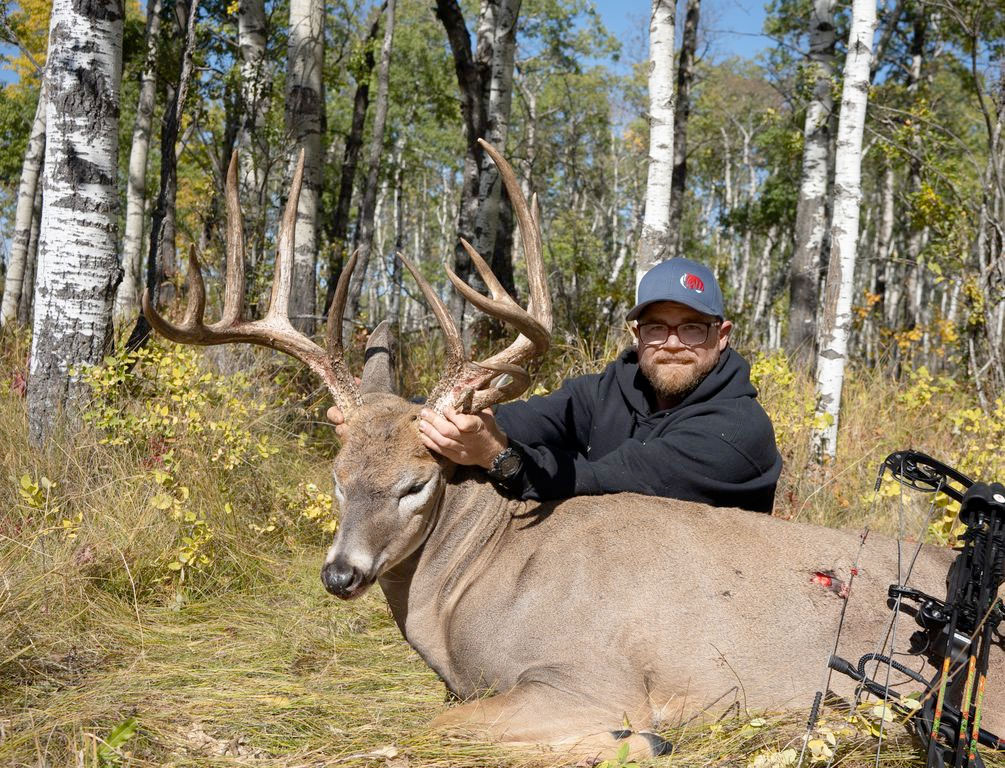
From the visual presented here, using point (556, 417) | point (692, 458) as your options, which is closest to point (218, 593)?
point (556, 417)

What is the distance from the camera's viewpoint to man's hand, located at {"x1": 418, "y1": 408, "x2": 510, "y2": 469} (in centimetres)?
353

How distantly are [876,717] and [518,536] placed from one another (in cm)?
149

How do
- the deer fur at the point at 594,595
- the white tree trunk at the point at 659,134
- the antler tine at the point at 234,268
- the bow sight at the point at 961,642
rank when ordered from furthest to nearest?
1. the white tree trunk at the point at 659,134
2. the antler tine at the point at 234,268
3. the deer fur at the point at 594,595
4. the bow sight at the point at 961,642

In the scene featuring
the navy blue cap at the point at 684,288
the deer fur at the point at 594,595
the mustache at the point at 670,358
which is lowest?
the deer fur at the point at 594,595

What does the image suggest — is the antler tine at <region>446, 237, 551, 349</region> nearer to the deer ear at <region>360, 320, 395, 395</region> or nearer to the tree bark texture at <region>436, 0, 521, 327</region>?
the deer ear at <region>360, 320, 395, 395</region>

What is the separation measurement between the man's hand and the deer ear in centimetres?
60

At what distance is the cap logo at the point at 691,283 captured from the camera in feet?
13.5

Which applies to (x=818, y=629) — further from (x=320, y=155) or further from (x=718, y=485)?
(x=320, y=155)

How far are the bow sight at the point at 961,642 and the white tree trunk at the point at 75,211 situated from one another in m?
4.71

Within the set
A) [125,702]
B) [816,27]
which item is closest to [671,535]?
[125,702]

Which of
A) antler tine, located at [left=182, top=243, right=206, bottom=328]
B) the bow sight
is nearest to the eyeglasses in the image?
the bow sight

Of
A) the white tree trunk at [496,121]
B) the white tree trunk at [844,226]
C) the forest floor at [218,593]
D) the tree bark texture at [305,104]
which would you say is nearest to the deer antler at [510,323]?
the forest floor at [218,593]

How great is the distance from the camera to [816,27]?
43.0 feet

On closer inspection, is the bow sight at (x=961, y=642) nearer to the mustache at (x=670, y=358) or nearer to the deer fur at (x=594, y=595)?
the deer fur at (x=594, y=595)
